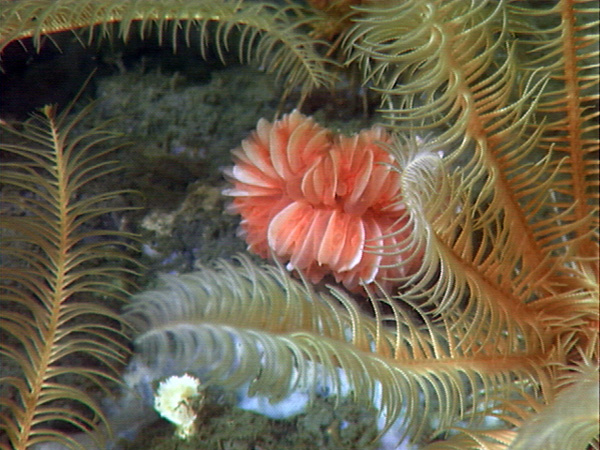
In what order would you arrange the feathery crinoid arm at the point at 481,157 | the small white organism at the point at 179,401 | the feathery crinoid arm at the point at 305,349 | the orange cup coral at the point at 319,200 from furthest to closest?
the orange cup coral at the point at 319,200
the small white organism at the point at 179,401
the feathery crinoid arm at the point at 481,157
the feathery crinoid arm at the point at 305,349

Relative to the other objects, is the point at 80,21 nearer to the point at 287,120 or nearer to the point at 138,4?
the point at 138,4

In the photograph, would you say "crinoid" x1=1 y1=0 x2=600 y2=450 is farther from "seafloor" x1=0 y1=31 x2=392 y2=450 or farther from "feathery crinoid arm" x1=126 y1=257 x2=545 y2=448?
"seafloor" x1=0 y1=31 x2=392 y2=450

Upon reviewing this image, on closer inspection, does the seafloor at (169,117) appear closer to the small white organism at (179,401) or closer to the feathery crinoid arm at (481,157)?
the small white organism at (179,401)

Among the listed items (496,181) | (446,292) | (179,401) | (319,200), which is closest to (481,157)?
(496,181)

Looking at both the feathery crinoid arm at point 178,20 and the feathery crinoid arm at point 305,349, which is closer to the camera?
the feathery crinoid arm at point 305,349

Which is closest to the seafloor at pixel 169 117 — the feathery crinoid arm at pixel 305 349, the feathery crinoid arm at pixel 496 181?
the feathery crinoid arm at pixel 305 349

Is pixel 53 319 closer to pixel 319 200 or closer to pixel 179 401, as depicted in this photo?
pixel 179 401

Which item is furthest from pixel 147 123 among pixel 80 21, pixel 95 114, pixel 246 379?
pixel 246 379
